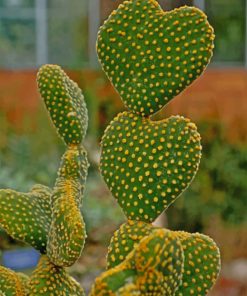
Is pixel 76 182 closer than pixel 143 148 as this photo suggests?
No

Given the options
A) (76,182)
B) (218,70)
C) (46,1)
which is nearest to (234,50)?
(218,70)

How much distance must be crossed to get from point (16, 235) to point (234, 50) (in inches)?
303

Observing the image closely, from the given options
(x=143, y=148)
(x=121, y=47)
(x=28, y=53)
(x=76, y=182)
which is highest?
(x=121, y=47)

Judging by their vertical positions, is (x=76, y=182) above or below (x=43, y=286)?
above

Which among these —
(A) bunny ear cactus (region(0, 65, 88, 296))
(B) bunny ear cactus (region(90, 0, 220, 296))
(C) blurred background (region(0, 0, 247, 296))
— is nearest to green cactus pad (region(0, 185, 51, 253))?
(A) bunny ear cactus (region(0, 65, 88, 296))

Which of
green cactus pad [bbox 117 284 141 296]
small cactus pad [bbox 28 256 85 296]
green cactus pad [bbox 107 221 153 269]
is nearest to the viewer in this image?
green cactus pad [bbox 117 284 141 296]

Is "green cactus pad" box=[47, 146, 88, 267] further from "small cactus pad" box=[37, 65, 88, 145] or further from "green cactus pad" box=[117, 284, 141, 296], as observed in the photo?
"green cactus pad" box=[117, 284, 141, 296]

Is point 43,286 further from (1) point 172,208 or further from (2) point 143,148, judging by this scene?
(1) point 172,208

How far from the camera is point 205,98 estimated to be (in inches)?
331

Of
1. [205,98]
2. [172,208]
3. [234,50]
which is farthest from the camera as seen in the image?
[234,50]

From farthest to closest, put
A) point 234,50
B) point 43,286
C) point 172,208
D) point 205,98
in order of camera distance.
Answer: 1. point 234,50
2. point 205,98
3. point 172,208
4. point 43,286

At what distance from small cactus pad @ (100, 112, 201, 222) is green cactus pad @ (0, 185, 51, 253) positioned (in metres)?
0.24

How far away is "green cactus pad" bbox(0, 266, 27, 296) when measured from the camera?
61.3 inches

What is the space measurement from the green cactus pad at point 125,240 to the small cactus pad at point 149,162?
20 millimetres
